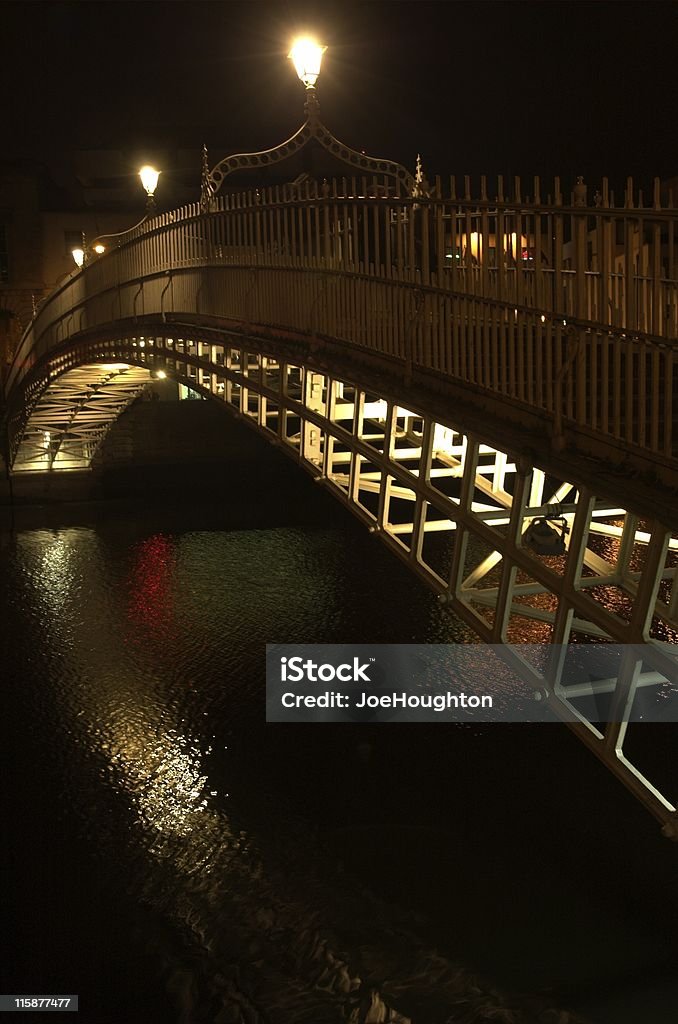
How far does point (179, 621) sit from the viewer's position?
672 inches

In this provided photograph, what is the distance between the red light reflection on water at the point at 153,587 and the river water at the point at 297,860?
1416 mm

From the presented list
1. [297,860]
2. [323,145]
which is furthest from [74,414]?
[297,860]

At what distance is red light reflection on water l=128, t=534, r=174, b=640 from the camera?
17.1 metres

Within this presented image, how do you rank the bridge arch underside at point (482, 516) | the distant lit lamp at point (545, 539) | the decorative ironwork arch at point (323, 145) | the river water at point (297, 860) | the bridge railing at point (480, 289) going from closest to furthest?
the bridge railing at point (480, 289), the bridge arch underside at point (482, 516), the distant lit lamp at point (545, 539), the river water at point (297, 860), the decorative ironwork arch at point (323, 145)

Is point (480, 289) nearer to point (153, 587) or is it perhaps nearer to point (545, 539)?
point (545, 539)

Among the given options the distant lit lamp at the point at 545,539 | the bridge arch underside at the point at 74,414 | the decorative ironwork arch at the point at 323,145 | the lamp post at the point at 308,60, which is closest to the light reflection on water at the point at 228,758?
the distant lit lamp at the point at 545,539

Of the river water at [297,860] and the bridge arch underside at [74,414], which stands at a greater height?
the bridge arch underside at [74,414]

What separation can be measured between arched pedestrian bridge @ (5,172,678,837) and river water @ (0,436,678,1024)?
4.30 ft

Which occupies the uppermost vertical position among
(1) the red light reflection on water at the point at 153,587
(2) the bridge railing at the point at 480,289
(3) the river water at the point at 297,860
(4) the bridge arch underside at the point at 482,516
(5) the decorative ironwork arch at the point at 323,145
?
(5) the decorative ironwork arch at the point at 323,145

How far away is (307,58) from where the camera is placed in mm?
10750

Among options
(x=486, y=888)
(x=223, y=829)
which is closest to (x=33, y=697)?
(x=223, y=829)

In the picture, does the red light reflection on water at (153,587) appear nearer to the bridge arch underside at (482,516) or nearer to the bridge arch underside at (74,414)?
the bridge arch underside at (74,414)

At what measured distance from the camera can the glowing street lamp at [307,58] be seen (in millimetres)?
10727

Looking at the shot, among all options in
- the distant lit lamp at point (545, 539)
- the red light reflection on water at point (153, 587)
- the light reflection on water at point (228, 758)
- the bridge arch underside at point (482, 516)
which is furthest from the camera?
the red light reflection on water at point (153, 587)
